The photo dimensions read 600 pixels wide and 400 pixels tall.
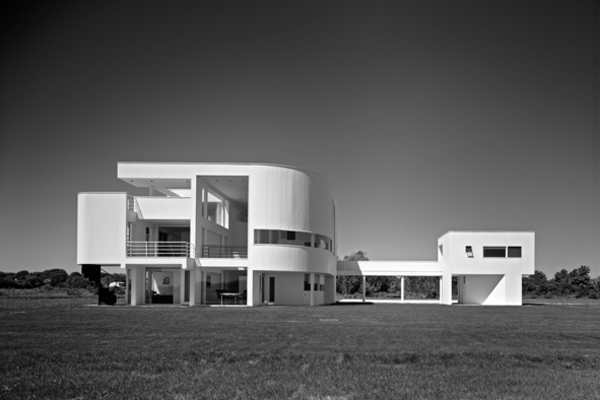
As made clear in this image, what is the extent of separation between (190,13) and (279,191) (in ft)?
71.2

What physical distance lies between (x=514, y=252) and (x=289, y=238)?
20.3 meters

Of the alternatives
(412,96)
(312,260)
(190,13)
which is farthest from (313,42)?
(312,260)

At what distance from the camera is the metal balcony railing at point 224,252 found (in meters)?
38.7

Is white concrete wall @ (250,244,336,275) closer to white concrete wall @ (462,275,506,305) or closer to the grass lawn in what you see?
white concrete wall @ (462,275,506,305)

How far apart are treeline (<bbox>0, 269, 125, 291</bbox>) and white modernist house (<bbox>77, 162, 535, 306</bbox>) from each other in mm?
32047

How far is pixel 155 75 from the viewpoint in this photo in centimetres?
2331

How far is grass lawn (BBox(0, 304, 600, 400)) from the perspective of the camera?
893 centimetres

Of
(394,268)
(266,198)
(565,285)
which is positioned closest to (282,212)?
(266,198)

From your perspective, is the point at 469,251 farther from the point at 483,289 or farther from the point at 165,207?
the point at 165,207

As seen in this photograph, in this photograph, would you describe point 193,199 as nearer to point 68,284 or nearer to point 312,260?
point 312,260

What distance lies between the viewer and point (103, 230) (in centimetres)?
3638

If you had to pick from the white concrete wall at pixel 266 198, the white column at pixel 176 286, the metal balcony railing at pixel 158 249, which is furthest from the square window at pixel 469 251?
the metal balcony railing at pixel 158 249

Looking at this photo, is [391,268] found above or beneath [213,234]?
beneath

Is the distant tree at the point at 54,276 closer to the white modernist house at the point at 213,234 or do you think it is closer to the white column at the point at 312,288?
the white modernist house at the point at 213,234
